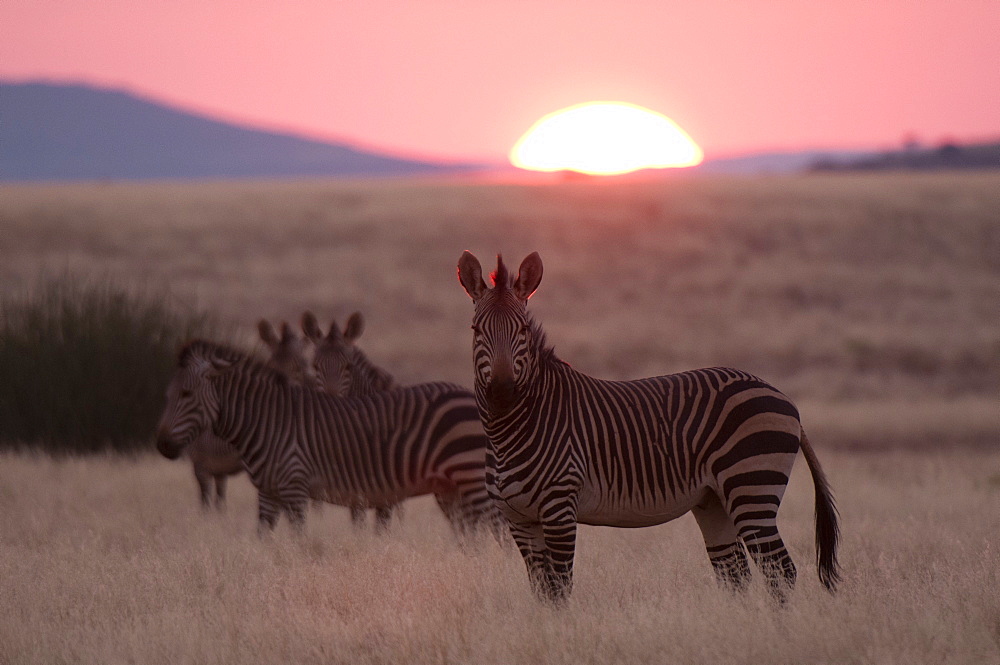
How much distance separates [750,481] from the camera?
19.7 ft

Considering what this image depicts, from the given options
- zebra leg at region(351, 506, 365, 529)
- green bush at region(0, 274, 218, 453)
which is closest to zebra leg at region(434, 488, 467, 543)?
zebra leg at region(351, 506, 365, 529)

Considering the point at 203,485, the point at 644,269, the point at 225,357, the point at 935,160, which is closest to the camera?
the point at 225,357

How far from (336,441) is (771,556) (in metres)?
3.83

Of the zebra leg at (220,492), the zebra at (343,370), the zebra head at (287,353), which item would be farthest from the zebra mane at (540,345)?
the zebra leg at (220,492)

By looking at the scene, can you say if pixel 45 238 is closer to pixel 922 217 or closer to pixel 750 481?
pixel 922 217

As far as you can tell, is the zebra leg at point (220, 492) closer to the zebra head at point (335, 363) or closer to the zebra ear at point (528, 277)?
the zebra head at point (335, 363)

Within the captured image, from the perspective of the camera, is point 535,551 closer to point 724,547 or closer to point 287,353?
point 724,547

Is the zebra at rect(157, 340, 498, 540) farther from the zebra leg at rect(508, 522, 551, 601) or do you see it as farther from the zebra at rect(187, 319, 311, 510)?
the zebra leg at rect(508, 522, 551, 601)

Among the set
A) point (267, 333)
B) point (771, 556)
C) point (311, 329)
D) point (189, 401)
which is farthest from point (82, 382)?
point (771, 556)

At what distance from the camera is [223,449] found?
392 inches

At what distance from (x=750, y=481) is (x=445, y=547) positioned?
286cm

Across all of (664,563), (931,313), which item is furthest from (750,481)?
(931,313)

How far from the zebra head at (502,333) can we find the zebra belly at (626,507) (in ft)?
2.41

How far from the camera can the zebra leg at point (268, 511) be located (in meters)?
8.54
